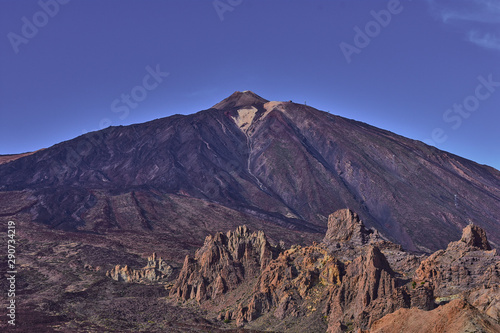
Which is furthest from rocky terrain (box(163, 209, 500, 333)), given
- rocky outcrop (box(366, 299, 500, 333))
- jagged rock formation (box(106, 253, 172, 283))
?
jagged rock formation (box(106, 253, 172, 283))

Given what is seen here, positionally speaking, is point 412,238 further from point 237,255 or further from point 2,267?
point 2,267

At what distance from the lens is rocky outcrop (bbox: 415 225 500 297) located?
44.8m

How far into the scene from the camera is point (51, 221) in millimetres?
153750

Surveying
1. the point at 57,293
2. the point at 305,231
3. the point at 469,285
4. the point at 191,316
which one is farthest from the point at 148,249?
the point at 469,285

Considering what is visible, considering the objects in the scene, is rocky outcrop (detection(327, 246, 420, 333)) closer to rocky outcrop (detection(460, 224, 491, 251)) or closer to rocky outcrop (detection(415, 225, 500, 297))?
rocky outcrop (detection(415, 225, 500, 297))

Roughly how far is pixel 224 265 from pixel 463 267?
37.4 meters

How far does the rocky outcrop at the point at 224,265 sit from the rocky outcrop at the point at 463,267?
1158 inches

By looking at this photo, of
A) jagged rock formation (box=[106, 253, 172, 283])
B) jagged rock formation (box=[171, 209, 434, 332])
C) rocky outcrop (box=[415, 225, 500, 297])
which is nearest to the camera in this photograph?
rocky outcrop (box=[415, 225, 500, 297])

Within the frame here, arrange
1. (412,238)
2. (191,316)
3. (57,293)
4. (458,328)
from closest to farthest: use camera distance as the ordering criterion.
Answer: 1. (458,328)
2. (191,316)
3. (57,293)
4. (412,238)

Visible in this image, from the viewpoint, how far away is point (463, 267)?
46812mm

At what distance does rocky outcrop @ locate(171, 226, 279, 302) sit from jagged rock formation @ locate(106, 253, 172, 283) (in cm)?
1866

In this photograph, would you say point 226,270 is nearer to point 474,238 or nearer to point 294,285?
point 294,285

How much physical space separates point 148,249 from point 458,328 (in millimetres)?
111590

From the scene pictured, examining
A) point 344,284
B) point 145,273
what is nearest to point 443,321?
point 344,284
